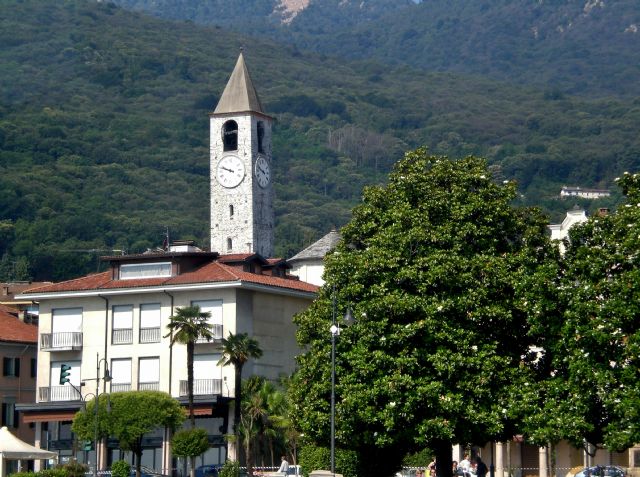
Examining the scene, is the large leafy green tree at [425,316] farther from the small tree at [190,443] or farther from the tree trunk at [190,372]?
the tree trunk at [190,372]

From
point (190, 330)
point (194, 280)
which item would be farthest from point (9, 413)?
point (190, 330)

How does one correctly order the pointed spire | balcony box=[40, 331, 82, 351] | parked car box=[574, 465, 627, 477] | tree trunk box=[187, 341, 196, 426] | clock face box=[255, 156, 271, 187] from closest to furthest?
parked car box=[574, 465, 627, 477] → tree trunk box=[187, 341, 196, 426] → balcony box=[40, 331, 82, 351] → clock face box=[255, 156, 271, 187] → the pointed spire

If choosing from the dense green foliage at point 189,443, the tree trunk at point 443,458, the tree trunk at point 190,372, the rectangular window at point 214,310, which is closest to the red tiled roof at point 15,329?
the rectangular window at point 214,310

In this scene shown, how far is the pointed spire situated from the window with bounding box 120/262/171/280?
45.7 metres

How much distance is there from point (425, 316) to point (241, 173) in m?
71.9

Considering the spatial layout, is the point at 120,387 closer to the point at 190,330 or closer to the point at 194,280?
the point at 194,280

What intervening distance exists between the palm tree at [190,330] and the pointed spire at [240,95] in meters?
54.6

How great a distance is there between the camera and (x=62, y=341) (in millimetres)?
77125

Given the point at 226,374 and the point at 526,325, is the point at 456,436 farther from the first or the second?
the point at 226,374

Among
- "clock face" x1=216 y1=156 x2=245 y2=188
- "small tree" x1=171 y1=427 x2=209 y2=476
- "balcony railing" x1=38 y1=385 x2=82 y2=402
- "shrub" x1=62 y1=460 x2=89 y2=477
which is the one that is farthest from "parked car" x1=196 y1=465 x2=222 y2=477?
"clock face" x1=216 y1=156 x2=245 y2=188

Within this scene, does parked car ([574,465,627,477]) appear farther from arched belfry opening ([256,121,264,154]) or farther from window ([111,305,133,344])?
arched belfry opening ([256,121,264,154])

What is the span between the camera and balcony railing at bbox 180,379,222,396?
7344cm

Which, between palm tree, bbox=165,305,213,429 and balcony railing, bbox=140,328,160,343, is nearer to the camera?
palm tree, bbox=165,305,213,429

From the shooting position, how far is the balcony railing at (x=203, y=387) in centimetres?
7344
